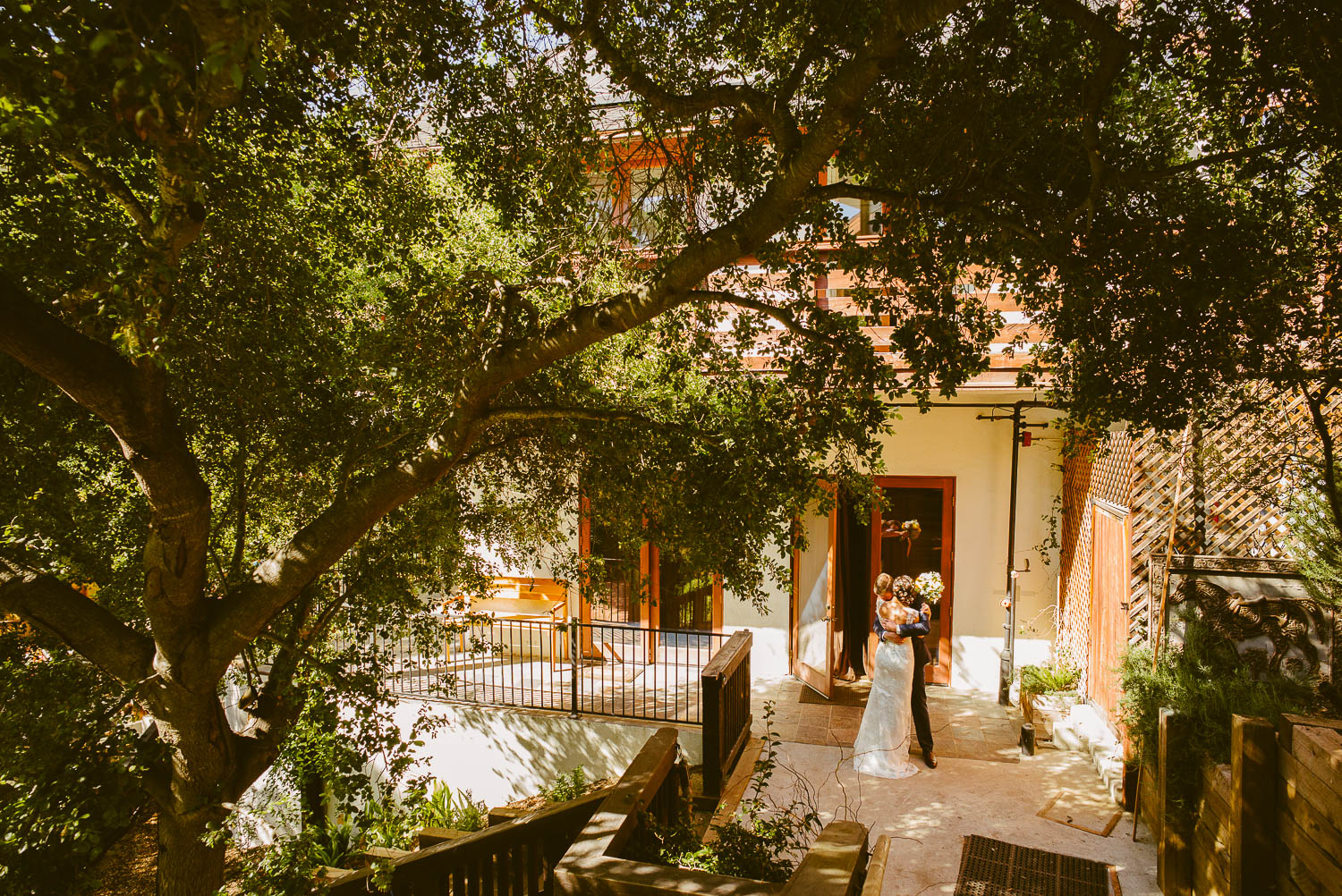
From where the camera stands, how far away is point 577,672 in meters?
8.52

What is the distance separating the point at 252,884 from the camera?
439cm

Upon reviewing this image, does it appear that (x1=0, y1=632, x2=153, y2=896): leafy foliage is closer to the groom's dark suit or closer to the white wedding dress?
the white wedding dress

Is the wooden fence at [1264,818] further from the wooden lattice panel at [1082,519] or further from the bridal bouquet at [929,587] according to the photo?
the wooden lattice panel at [1082,519]

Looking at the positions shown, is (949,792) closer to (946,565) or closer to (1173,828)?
(1173,828)

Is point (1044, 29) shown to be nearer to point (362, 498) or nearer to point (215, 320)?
point (362, 498)

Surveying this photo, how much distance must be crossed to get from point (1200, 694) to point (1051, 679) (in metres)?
3.39

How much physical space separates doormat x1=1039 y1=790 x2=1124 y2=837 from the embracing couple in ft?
3.52

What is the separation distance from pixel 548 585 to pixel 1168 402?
774 centimetres

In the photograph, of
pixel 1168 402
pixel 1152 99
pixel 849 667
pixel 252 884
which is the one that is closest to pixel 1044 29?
pixel 1152 99

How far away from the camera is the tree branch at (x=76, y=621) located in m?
3.91

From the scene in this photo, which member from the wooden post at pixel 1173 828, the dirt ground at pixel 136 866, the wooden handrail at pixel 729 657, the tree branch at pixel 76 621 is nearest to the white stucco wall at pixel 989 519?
the wooden handrail at pixel 729 657

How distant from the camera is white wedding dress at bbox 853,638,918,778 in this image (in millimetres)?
6461

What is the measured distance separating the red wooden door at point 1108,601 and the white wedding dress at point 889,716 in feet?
5.17

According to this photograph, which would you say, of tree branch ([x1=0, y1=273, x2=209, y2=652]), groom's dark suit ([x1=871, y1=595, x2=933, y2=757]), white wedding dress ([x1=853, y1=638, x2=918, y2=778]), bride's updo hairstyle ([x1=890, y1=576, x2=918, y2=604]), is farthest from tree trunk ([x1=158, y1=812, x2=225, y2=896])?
bride's updo hairstyle ([x1=890, y1=576, x2=918, y2=604])
